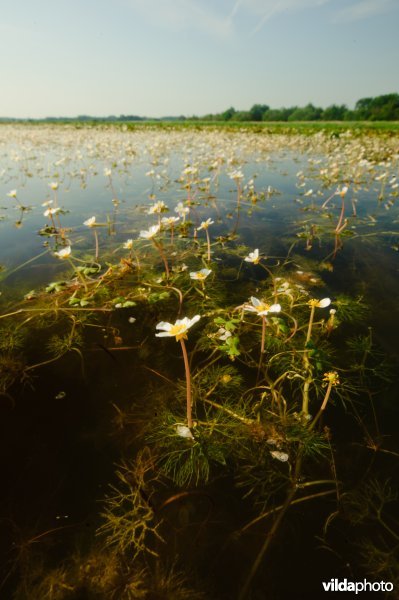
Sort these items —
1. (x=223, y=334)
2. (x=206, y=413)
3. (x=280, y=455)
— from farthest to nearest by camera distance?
(x=223, y=334)
(x=206, y=413)
(x=280, y=455)

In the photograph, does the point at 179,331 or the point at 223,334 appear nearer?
the point at 179,331

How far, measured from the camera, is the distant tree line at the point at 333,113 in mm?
44250

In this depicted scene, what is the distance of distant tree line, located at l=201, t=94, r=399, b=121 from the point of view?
44250 mm

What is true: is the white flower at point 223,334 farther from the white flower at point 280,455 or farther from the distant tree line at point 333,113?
the distant tree line at point 333,113

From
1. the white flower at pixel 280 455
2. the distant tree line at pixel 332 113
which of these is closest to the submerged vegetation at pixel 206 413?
the white flower at pixel 280 455

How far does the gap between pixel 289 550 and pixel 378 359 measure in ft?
4.25

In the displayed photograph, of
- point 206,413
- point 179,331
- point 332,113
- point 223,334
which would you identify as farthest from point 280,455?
point 332,113

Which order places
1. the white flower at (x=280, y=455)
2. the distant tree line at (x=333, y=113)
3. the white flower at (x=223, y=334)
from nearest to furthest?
the white flower at (x=280, y=455)
the white flower at (x=223, y=334)
the distant tree line at (x=333, y=113)

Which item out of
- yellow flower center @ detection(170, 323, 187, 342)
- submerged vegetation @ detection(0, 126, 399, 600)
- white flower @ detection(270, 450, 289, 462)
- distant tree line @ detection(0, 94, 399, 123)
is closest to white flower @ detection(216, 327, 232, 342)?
submerged vegetation @ detection(0, 126, 399, 600)

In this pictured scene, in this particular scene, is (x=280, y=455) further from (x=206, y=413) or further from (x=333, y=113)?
(x=333, y=113)

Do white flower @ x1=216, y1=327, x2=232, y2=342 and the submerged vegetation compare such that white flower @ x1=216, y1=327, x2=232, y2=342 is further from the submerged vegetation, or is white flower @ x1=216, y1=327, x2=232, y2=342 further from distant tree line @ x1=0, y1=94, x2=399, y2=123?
distant tree line @ x1=0, y1=94, x2=399, y2=123

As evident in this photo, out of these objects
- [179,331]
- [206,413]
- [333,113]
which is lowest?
[206,413]

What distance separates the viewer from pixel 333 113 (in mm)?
51969

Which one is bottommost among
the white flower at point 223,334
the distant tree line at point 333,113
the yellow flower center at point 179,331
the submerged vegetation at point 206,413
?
the submerged vegetation at point 206,413
